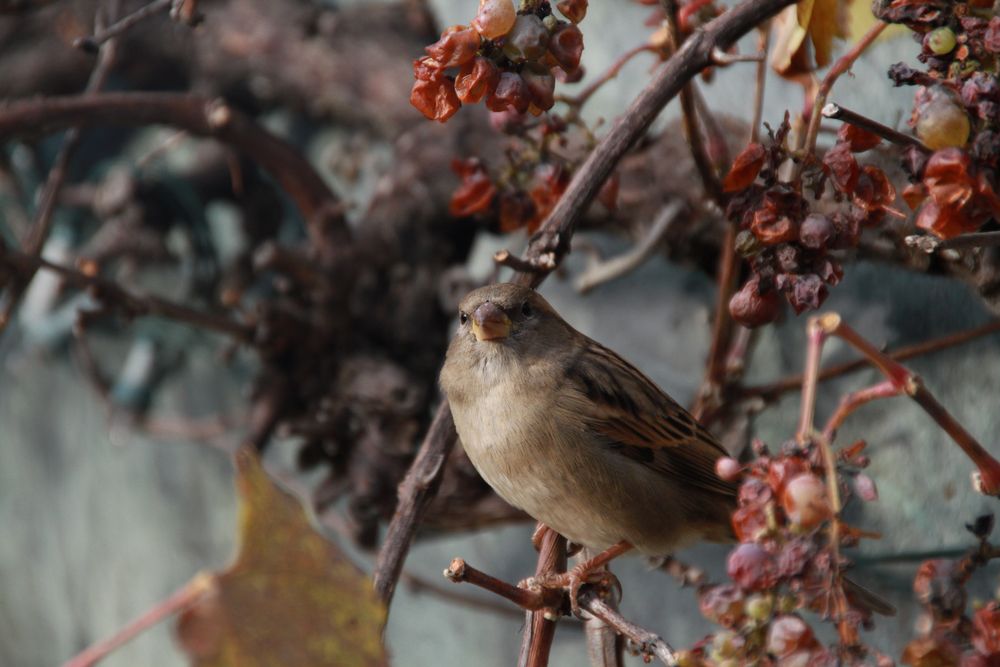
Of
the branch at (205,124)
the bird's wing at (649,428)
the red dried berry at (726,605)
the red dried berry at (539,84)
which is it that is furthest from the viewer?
the branch at (205,124)

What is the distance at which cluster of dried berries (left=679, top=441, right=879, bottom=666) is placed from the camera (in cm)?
75

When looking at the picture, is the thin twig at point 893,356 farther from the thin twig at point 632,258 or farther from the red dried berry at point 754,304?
the red dried berry at point 754,304

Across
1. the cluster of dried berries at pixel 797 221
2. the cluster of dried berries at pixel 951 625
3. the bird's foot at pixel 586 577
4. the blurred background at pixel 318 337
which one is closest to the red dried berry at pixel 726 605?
the cluster of dried berries at pixel 951 625

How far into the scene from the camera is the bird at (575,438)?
1.47 meters

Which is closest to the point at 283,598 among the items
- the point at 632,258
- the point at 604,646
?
the point at 604,646

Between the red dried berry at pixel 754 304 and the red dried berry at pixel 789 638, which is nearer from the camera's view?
the red dried berry at pixel 789 638

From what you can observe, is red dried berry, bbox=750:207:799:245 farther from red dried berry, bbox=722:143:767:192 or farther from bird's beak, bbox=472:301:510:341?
bird's beak, bbox=472:301:510:341

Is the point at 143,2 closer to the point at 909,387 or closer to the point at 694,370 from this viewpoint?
the point at 694,370

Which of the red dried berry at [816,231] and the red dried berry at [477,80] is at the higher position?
the red dried berry at [477,80]

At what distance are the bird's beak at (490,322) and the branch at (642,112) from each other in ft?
1.13

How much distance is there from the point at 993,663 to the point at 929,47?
18.4 inches

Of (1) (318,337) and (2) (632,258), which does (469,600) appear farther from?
(2) (632,258)

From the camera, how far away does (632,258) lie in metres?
1.86

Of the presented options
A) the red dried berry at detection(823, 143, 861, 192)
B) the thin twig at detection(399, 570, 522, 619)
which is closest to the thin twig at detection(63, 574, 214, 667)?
the red dried berry at detection(823, 143, 861, 192)
